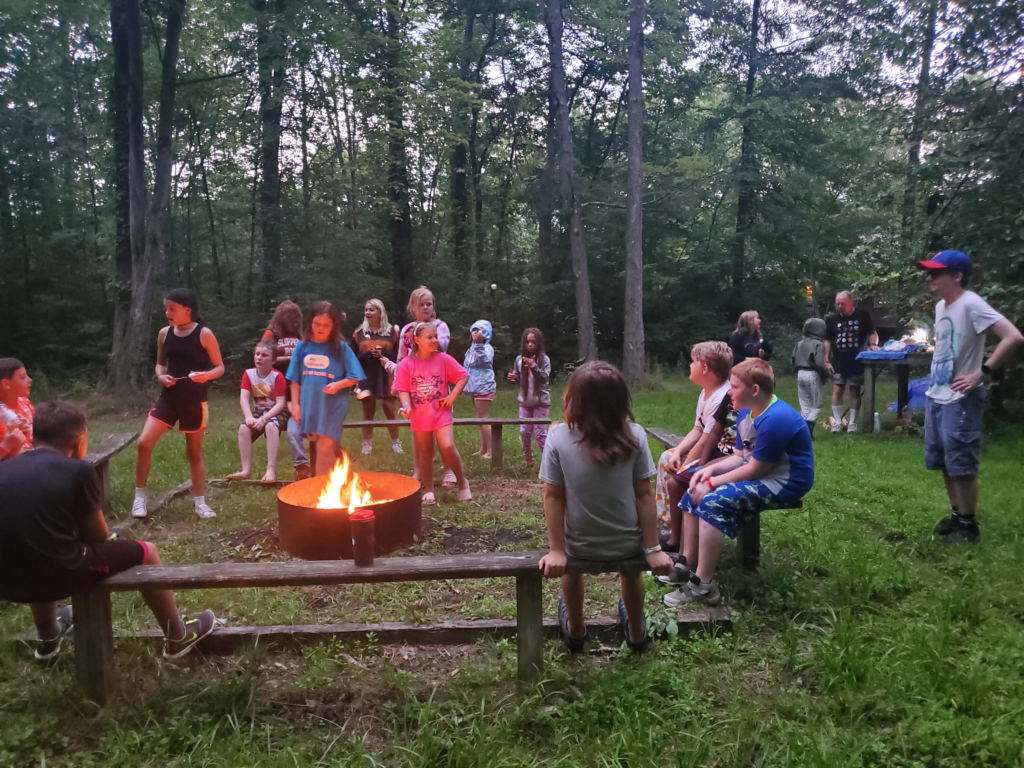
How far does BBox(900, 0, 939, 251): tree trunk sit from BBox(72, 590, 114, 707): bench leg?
961 cm

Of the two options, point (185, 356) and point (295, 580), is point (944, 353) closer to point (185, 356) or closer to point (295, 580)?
point (295, 580)

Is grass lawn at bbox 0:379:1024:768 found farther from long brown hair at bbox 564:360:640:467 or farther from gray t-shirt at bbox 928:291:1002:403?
gray t-shirt at bbox 928:291:1002:403

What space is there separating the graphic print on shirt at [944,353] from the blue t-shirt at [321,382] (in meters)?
4.27

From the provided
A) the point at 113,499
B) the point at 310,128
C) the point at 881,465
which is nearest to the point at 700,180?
the point at 310,128

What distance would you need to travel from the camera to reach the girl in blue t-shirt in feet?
18.3

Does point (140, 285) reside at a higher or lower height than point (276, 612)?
higher

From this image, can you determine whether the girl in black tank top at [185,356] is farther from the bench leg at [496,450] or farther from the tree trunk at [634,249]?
the tree trunk at [634,249]

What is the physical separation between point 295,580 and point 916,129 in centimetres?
975

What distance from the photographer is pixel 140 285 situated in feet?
42.4

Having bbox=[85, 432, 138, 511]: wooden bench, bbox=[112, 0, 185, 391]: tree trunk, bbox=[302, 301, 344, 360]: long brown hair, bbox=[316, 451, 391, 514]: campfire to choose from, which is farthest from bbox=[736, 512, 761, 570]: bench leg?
bbox=[112, 0, 185, 391]: tree trunk

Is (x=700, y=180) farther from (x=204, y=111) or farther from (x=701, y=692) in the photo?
(x=701, y=692)

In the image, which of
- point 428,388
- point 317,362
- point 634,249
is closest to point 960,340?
point 428,388

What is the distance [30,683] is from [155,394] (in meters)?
11.6

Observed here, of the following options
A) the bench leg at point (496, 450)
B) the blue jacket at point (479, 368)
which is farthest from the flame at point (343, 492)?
the blue jacket at point (479, 368)
